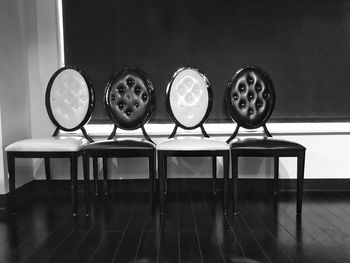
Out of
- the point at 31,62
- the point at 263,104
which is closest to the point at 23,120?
the point at 31,62

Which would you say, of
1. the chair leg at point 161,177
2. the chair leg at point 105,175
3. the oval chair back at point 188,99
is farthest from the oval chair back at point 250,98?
the chair leg at point 105,175

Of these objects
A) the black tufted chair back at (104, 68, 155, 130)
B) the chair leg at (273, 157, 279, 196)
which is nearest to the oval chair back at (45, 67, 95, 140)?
the black tufted chair back at (104, 68, 155, 130)

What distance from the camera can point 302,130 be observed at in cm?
314

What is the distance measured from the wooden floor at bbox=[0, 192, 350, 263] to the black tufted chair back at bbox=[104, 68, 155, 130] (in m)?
0.70

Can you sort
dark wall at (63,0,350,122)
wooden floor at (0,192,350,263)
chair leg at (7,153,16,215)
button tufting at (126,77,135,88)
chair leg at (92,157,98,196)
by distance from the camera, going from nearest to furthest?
wooden floor at (0,192,350,263)
chair leg at (7,153,16,215)
chair leg at (92,157,98,196)
button tufting at (126,77,135,88)
dark wall at (63,0,350,122)

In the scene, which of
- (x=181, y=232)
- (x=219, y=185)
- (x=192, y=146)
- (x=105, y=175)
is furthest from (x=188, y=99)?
(x=181, y=232)

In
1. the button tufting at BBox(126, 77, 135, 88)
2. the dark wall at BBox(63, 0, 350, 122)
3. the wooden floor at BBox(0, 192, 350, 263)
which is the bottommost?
the wooden floor at BBox(0, 192, 350, 263)

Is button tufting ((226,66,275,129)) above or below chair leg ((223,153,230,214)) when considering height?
above

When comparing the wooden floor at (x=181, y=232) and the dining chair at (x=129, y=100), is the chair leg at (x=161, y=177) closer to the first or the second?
the wooden floor at (x=181, y=232)

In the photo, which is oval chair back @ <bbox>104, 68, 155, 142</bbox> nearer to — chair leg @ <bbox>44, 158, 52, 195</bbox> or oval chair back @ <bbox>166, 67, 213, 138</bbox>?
oval chair back @ <bbox>166, 67, 213, 138</bbox>

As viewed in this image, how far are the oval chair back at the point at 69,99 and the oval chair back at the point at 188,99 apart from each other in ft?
2.28

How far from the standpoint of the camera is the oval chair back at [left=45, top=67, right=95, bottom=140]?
2.89 meters

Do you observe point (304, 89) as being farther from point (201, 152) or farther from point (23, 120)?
point (23, 120)

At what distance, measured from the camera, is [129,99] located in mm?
2891
